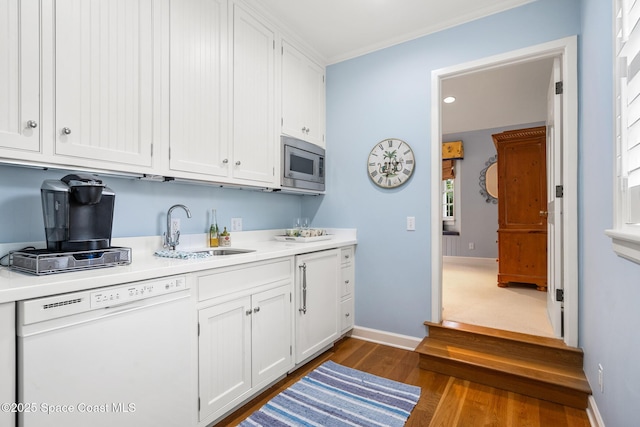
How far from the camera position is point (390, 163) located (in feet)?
9.45

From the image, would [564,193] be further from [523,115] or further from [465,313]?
[523,115]

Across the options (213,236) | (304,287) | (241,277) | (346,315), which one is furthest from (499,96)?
(241,277)

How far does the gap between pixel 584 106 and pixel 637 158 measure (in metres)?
1.19

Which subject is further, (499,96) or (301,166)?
(499,96)

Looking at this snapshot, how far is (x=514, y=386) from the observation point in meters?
2.10

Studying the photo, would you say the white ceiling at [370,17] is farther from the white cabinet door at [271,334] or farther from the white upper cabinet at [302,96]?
the white cabinet door at [271,334]

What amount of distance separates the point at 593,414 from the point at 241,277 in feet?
6.85

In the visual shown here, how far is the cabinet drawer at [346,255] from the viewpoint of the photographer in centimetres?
285

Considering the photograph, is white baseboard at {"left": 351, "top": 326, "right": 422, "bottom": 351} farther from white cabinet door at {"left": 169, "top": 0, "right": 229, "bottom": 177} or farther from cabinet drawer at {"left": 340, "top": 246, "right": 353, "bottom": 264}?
white cabinet door at {"left": 169, "top": 0, "right": 229, "bottom": 177}

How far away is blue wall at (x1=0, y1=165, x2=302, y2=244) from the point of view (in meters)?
1.49

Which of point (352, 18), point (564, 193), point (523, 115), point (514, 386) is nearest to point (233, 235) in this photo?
point (352, 18)

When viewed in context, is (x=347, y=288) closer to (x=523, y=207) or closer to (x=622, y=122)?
Answer: (x=622, y=122)

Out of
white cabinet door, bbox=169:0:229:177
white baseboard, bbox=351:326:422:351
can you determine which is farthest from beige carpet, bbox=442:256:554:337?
white cabinet door, bbox=169:0:229:177

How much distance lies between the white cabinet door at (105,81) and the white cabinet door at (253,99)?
620 mm
